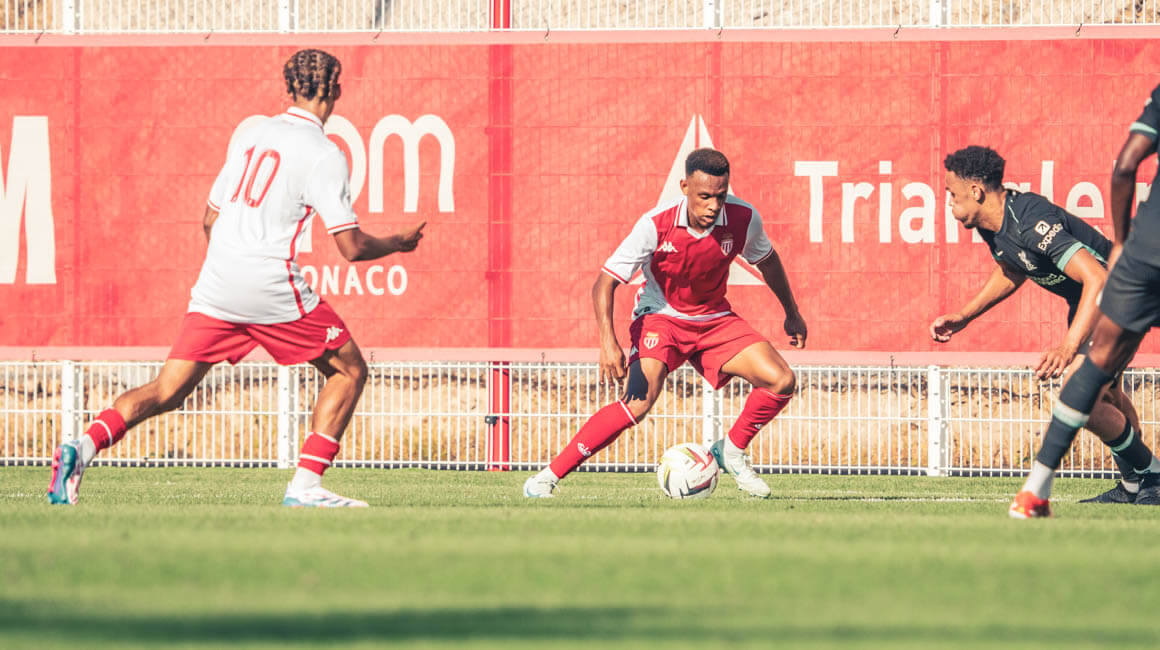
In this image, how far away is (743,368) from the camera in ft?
32.3

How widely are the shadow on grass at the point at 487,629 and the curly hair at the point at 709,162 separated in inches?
204

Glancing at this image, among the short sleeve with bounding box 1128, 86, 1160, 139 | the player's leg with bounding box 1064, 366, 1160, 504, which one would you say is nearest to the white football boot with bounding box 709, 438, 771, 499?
the player's leg with bounding box 1064, 366, 1160, 504

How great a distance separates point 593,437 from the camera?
377 inches

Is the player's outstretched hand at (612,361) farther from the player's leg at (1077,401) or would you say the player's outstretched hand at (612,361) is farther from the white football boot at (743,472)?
the player's leg at (1077,401)

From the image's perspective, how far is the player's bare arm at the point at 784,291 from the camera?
10.1 metres

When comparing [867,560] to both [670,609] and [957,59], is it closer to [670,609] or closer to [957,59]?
[670,609]

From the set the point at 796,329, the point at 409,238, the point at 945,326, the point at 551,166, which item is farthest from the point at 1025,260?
the point at 551,166

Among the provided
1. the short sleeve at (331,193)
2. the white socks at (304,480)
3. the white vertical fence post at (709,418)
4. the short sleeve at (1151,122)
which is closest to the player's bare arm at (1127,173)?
the short sleeve at (1151,122)

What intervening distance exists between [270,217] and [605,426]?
7.58 ft

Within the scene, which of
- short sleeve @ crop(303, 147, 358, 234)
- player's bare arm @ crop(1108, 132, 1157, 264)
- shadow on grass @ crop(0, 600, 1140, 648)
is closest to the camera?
shadow on grass @ crop(0, 600, 1140, 648)

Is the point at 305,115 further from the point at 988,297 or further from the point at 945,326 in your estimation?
the point at 988,297

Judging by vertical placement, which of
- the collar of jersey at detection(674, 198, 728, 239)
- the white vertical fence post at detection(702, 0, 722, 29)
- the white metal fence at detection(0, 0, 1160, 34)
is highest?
the white metal fence at detection(0, 0, 1160, 34)

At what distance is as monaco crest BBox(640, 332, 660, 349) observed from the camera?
9820mm

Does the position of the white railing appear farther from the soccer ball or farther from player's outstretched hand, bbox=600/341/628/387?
player's outstretched hand, bbox=600/341/628/387
